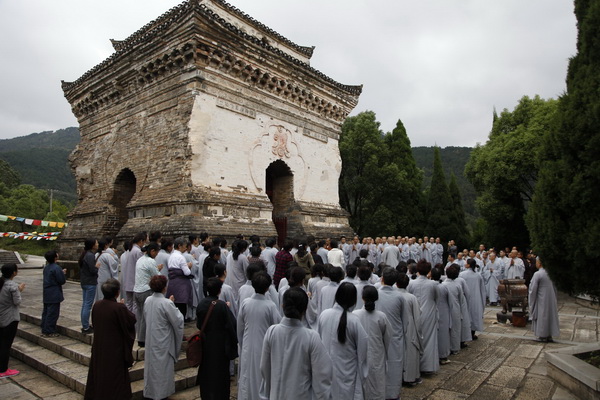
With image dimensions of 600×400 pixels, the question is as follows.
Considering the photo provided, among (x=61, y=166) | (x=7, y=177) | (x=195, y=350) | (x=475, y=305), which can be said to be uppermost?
(x=61, y=166)

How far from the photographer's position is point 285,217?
15.5 m

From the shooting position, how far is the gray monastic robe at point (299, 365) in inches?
124

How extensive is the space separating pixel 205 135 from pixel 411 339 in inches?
363

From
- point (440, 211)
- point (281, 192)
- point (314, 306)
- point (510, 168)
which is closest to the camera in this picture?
point (314, 306)

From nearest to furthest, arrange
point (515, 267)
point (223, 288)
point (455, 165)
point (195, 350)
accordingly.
→ 1. point (195, 350)
2. point (223, 288)
3. point (515, 267)
4. point (455, 165)

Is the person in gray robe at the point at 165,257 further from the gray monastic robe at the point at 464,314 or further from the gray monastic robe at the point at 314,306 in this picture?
the gray monastic robe at the point at 464,314

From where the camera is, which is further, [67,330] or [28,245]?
[28,245]

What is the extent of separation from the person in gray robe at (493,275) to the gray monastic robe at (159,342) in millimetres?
11317

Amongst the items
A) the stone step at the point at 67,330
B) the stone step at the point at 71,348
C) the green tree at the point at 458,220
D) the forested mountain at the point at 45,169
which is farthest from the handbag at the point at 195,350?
the forested mountain at the point at 45,169

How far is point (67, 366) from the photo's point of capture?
5.68 m

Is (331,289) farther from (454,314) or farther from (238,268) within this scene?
(454,314)

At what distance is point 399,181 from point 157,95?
53.2 ft

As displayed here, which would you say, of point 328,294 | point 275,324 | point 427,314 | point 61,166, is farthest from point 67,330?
point 61,166

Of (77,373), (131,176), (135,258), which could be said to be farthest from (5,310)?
(131,176)
